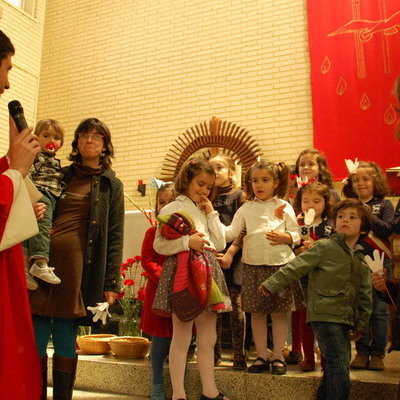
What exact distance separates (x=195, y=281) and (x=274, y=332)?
2.00 ft

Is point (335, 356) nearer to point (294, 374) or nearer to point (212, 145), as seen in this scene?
point (294, 374)

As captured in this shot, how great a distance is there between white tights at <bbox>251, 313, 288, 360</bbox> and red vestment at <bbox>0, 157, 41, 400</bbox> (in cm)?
141

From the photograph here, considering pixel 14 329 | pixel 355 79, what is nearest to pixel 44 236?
pixel 14 329

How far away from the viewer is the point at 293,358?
8.98 feet

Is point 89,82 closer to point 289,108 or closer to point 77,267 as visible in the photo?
point 289,108

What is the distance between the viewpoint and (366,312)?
2.15m

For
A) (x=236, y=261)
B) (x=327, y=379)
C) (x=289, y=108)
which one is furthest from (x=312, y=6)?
(x=327, y=379)

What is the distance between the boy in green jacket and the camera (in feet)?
6.75

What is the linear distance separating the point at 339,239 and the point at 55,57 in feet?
20.2

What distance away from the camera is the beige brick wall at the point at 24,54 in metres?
6.62

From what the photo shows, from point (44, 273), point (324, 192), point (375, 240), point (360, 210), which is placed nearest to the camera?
point (44, 273)

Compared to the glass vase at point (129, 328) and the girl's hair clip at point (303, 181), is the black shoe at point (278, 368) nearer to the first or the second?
the girl's hair clip at point (303, 181)

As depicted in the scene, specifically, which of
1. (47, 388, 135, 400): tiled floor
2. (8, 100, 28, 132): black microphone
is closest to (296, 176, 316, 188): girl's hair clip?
(47, 388, 135, 400): tiled floor

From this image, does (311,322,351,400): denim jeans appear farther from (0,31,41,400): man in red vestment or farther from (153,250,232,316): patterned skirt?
(0,31,41,400): man in red vestment
